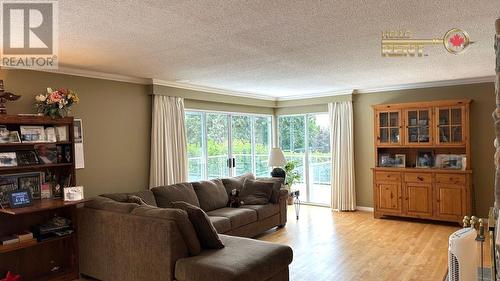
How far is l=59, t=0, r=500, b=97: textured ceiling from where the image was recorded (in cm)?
236

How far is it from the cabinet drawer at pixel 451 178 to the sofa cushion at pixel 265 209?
2.69 m

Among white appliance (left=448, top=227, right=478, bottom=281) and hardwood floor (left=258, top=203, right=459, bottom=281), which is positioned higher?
white appliance (left=448, top=227, right=478, bottom=281)

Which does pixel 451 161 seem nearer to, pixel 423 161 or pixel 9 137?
pixel 423 161

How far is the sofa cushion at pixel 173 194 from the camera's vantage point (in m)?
4.59

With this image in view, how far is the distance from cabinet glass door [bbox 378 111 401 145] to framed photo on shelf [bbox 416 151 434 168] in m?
0.45

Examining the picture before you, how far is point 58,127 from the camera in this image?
387 centimetres

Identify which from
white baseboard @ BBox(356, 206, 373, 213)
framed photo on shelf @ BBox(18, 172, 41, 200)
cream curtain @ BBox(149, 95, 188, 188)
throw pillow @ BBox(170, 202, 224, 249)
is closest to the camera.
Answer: throw pillow @ BBox(170, 202, 224, 249)

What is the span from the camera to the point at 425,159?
6.04 m

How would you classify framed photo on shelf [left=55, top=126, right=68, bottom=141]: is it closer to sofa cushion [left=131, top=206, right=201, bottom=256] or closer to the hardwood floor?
sofa cushion [left=131, top=206, right=201, bottom=256]

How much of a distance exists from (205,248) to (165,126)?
251cm

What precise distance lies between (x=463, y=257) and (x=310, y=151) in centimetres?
539

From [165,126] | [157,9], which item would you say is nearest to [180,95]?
[165,126]

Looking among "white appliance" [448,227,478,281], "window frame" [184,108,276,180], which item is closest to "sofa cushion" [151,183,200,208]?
"window frame" [184,108,276,180]
